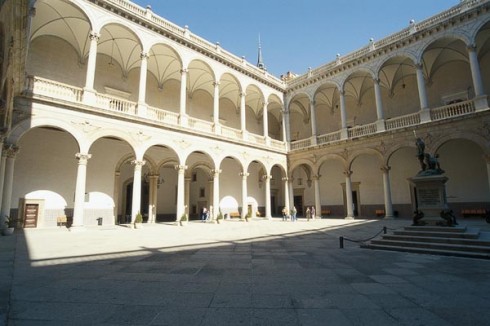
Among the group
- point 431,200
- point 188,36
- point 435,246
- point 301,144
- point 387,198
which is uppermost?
point 188,36

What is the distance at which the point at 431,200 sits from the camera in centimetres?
886

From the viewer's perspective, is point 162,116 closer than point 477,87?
No

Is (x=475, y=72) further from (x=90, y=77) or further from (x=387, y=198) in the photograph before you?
(x=90, y=77)

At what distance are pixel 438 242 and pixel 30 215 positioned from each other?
18.6 meters

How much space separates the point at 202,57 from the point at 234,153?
25.1ft

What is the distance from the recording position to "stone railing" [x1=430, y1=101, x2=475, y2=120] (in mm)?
16203

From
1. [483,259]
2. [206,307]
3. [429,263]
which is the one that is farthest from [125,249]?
[483,259]

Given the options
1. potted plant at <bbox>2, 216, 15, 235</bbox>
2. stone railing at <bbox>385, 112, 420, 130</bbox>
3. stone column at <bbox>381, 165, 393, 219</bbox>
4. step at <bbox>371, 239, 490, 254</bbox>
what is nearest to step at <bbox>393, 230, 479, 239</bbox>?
step at <bbox>371, 239, 490, 254</bbox>

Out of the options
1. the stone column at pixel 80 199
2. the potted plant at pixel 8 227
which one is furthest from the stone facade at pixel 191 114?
the potted plant at pixel 8 227

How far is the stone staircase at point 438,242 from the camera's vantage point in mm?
7035

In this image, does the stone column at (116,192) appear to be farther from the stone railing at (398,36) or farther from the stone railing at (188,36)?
the stone railing at (398,36)

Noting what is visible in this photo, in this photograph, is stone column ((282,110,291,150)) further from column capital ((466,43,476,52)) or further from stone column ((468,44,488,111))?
column capital ((466,43,476,52))

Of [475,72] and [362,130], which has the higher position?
[475,72]

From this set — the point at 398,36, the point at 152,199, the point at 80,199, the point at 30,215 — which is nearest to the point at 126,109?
the point at 80,199
